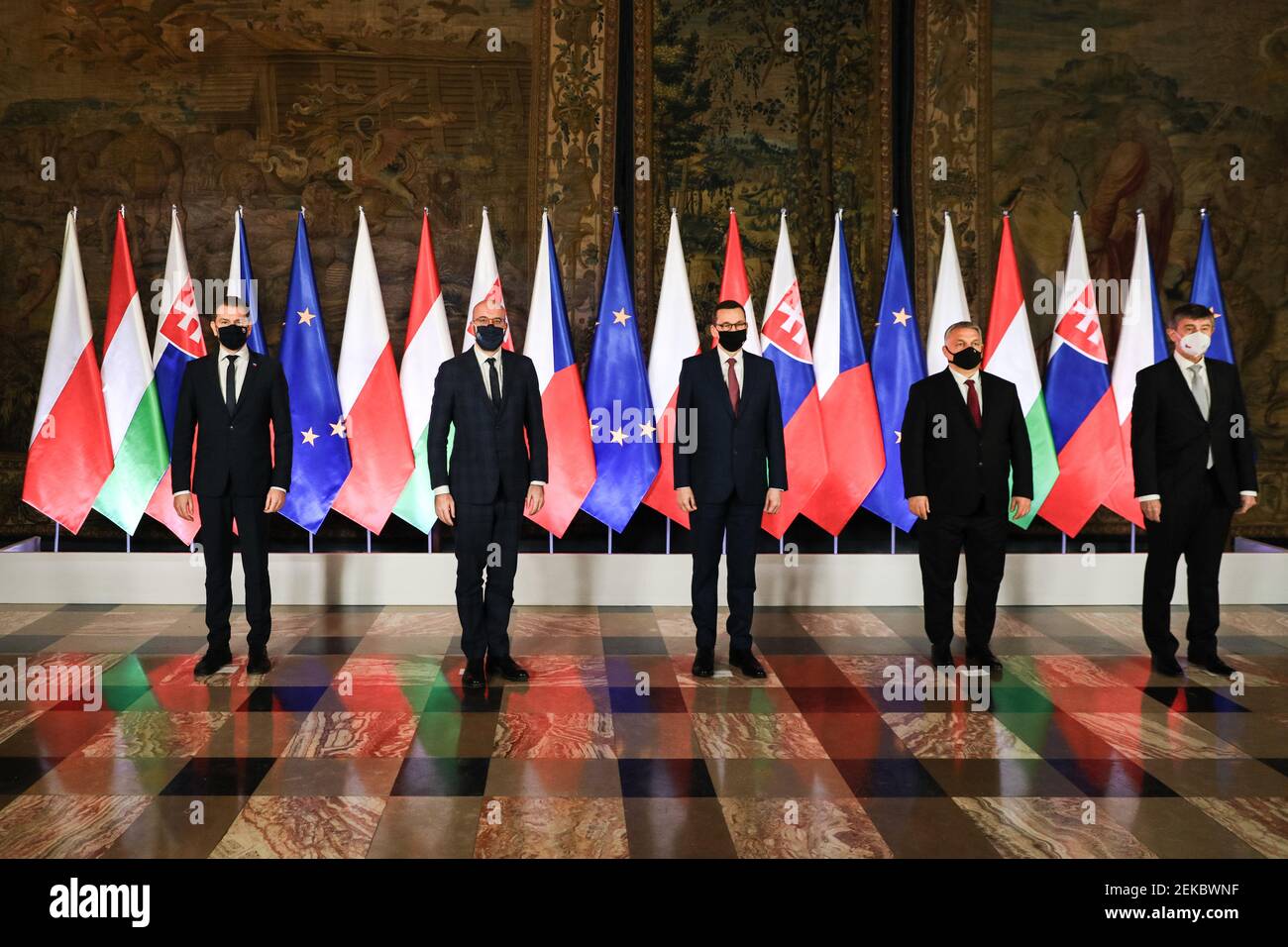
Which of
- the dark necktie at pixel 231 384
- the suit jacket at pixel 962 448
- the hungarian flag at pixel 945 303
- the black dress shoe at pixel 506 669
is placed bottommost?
the black dress shoe at pixel 506 669

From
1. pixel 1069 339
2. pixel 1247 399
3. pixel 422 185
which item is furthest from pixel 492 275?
pixel 1247 399

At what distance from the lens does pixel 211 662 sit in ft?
17.9

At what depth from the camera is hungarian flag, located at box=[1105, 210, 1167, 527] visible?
24.1ft

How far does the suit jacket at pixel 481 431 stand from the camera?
17.2ft

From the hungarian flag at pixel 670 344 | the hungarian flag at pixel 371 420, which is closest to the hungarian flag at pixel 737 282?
the hungarian flag at pixel 670 344

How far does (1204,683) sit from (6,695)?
5780 mm

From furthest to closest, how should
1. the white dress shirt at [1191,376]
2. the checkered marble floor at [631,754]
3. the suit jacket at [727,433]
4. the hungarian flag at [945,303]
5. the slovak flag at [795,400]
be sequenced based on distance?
the hungarian flag at [945,303]
the slovak flag at [795,400]
the white dress shirt at [1191,376]
the suit jacket at [727,433]
the checkered marble floor at [631,754]

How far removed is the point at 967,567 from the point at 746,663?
1299 mm

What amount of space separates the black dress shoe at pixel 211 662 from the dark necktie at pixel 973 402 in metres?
4.08

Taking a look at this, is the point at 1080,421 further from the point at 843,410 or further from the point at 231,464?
the point at 231,464

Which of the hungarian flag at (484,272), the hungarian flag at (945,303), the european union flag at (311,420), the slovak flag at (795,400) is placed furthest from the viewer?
the hungarian flag at (945,303)

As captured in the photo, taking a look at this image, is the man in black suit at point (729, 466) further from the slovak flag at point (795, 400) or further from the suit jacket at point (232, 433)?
the suit jacket at point (232, 433)

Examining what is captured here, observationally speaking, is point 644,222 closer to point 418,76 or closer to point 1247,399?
point 418,76

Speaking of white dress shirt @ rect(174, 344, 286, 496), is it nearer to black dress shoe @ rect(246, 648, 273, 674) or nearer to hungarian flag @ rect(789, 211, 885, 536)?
black dress shoe @ rect(246, 648, 273, 674)
